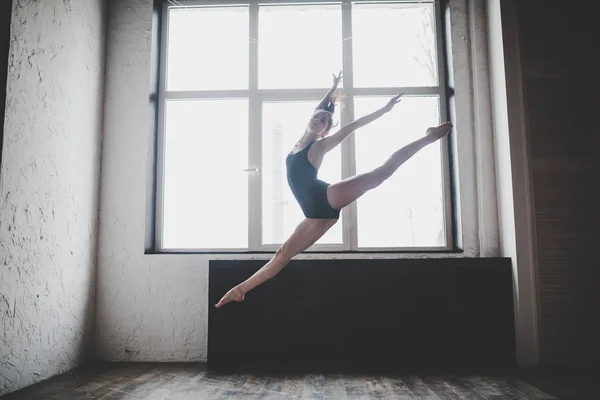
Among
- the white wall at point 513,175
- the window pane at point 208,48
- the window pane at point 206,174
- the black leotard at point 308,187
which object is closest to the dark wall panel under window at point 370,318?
the white wall at point 513,175

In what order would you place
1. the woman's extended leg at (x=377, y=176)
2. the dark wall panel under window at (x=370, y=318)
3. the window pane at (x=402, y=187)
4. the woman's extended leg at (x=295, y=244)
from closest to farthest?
the woman's extended leg at (x=377, y=176) → the woman's extended leg at (x=295, y=244) → the dark wall panel under window at (x=370, y=318) → the window pane at (x=402, y=187)

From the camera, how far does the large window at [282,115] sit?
388 centimetres

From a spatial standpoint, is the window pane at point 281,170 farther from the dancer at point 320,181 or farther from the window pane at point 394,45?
the dancer at point 320,181

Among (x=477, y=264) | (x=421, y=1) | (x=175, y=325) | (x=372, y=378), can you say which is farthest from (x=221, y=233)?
(x=421, y=1)

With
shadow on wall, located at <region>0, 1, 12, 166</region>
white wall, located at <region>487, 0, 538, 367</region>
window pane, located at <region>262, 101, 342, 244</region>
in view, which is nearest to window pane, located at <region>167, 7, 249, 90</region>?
window pane, located at <region>262, 101, 342, 244</region>

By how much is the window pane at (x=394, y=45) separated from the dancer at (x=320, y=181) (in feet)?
4.82

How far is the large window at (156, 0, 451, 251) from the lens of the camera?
3.88m

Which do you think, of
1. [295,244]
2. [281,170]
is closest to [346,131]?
[295,244]

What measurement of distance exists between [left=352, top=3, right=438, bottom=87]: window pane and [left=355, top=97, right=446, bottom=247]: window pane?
0.21 meters

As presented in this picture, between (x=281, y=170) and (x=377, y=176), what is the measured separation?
157 centimetres

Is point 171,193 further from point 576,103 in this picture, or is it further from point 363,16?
point 576,103

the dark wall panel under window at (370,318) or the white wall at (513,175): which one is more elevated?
the white wall at (513,175)

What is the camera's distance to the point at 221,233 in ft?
12.8

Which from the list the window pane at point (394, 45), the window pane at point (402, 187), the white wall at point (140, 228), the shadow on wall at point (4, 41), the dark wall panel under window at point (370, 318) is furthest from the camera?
the window pane at point (394, 45)
